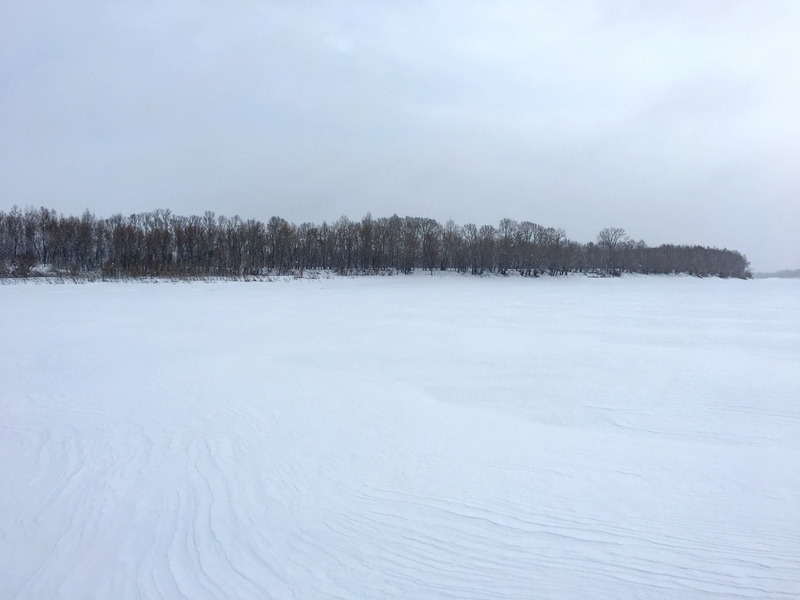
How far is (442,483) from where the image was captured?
14.6 ft

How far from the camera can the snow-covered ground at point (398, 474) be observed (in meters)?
3.20

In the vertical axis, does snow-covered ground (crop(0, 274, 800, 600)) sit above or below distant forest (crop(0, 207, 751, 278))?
below

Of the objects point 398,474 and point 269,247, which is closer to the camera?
point 398,474

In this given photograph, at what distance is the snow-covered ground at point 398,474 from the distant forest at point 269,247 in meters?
34.1

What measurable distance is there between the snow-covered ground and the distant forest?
3406 centimetres

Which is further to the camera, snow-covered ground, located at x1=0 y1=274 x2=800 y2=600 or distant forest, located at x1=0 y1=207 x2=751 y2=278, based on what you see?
distant forest, located at x1=0 y1=207 x2=751 y2=278

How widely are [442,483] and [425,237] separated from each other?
56.3 meters

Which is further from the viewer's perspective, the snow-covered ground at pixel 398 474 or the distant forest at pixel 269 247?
the distant forest at pixel 269 247

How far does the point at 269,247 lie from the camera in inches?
2098

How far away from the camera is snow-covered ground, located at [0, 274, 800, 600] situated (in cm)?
320

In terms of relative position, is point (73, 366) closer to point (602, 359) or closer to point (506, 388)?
point (506, 388)

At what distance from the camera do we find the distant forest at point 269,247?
46000 millimetres

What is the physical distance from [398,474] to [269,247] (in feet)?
169

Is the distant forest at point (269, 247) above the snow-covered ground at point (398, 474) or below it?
above
